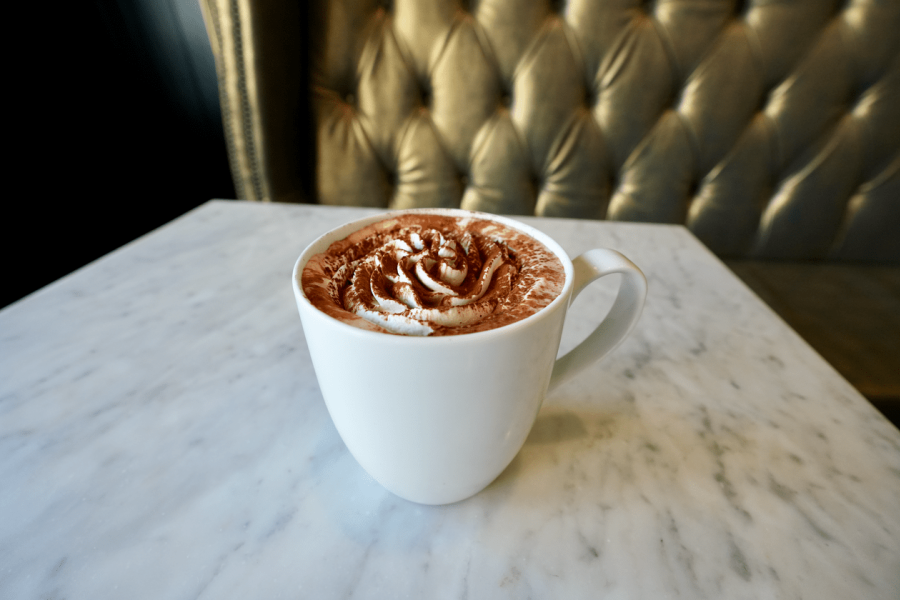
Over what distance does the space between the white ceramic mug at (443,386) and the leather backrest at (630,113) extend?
0.96 m

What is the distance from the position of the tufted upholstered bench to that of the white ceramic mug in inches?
37.6

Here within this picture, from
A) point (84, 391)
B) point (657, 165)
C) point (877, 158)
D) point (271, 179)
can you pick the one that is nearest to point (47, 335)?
point (84, 391)

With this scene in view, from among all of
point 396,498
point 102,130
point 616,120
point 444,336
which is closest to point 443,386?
point 444,336

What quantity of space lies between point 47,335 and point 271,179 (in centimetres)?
75

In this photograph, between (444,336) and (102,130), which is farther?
(102,130)

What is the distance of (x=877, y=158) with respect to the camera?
4.01 ft

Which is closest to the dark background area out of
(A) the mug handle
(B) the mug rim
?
(B) the mug rim

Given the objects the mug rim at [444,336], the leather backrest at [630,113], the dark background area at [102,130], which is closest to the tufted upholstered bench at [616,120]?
the leather backrest at [630,113]

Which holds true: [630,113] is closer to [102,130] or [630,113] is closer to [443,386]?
[443,386]

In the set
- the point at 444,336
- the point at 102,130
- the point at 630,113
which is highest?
the point at 444,336

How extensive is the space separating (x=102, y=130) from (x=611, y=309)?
1.63 metres

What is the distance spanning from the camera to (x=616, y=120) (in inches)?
47.0

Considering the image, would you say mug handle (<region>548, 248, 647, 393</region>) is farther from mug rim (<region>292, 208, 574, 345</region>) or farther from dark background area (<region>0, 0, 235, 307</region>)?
dark background area (<region>0, 0, 235, 307</region>)

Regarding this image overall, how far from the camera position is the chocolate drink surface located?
0.30 metres
